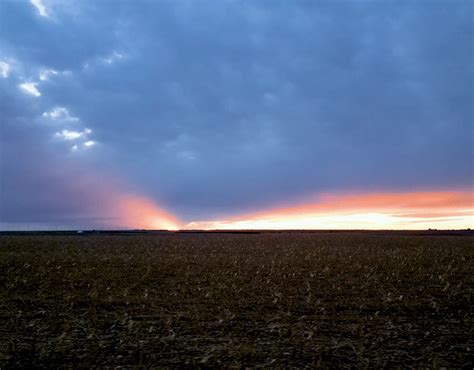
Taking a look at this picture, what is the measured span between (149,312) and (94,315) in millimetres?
1774

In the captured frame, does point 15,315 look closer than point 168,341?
No

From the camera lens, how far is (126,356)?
8.70 m

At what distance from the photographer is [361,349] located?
9.11 metres

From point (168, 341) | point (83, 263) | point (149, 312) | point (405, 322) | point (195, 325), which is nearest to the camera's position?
point (168, 341)

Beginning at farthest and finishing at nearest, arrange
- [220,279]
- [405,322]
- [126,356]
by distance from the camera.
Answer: [220,279], [405,322], [126,356]

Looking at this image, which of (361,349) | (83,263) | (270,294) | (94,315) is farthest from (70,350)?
(83,263)

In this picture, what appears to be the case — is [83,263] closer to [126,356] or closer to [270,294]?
[270,294]

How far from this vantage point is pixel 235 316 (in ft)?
39.5

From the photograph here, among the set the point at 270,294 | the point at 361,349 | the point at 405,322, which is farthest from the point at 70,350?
the point at 405,322

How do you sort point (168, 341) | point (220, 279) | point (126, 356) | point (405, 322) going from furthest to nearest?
point (220, 279) → point (405, 322) → point (168, 341) → point (126, 356)

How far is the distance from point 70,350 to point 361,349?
279 inches

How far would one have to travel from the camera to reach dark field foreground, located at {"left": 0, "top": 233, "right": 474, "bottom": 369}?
880 centimetres

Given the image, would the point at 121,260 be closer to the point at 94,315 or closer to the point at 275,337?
the point at 94,315

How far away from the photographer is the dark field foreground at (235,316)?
346 inches
